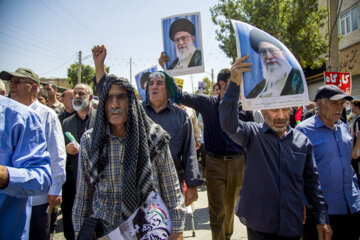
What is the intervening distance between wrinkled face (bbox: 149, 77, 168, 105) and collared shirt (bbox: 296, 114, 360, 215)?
1.78 metres

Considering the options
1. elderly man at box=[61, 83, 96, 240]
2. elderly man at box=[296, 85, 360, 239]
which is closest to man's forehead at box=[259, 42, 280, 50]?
elderly man at box=[296, 85, 360, 239]

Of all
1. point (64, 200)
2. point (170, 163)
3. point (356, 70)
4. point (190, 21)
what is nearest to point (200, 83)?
point (190, 21)

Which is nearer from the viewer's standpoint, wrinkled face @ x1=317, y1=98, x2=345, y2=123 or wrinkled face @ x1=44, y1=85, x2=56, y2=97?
wrinkled face @ x1=317, y1=98, x2=345, y2=123

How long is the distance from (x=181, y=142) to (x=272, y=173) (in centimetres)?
130

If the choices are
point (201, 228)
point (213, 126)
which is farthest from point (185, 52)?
point (201, 228)

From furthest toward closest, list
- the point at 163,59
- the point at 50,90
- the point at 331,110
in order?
the point at 50,90 < the point at 163,59 < the point at 331,110

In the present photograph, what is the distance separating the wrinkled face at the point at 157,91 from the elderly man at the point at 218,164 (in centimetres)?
29

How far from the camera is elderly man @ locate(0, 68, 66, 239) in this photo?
293 cm

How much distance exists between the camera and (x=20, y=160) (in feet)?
5.61

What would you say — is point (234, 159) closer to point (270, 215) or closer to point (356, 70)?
point (270, 215)

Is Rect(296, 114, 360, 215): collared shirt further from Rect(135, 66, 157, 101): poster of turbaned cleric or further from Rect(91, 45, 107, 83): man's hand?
Rect(135, 66, 157, 101): poster of turbaned cleric

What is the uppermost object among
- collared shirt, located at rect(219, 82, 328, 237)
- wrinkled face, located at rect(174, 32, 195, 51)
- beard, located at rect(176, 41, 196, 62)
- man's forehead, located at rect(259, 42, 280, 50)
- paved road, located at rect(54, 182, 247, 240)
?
wrinkled face, located at rect(174, 32, 195, 51)

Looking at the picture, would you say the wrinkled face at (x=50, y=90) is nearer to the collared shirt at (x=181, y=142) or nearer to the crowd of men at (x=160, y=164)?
the crowd of men at (x=160, y=164)

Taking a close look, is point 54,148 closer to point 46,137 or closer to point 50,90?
point 46,137
